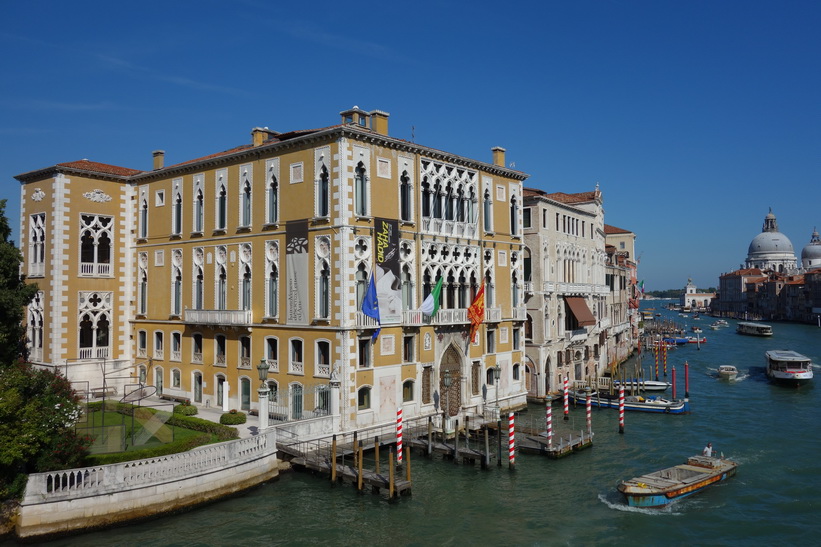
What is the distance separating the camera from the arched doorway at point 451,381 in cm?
3041

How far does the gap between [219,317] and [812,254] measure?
7915 inches

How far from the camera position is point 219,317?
98.2ft

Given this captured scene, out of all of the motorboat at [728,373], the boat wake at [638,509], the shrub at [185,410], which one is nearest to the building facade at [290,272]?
the shrub at [185,410]

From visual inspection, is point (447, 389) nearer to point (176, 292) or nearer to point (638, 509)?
point (638, 509)

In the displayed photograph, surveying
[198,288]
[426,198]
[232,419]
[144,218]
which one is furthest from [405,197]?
[144,218]

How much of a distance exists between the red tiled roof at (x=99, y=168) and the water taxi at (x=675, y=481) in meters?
28.5

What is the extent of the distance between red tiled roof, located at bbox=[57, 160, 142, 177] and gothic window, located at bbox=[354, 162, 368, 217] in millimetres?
15264

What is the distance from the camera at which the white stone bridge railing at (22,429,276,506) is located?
58.5 feet

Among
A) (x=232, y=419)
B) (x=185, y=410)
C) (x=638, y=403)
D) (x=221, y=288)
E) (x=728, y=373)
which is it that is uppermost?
(x=221, y=288)

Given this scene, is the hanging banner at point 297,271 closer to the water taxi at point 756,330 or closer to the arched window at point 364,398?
the arched window at point 364,398

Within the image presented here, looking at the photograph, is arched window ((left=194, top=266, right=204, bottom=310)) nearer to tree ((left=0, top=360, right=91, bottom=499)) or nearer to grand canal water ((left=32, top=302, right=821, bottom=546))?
grand canal water ((left=32, top=302, right=821, bottom=546))

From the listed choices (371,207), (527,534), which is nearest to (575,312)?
(371,207)

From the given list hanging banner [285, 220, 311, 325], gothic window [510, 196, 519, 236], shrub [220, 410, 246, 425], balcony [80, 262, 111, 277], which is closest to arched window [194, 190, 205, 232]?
balcony [80, 262, 111, 277]

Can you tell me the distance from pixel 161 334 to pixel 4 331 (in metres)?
9.62
